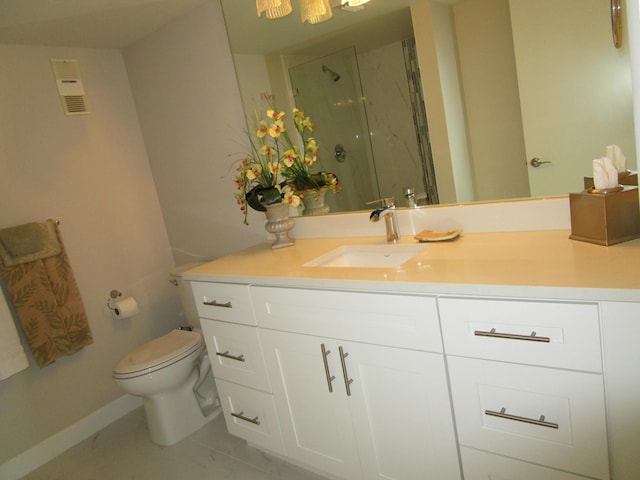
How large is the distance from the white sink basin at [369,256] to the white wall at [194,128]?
0.73 metres

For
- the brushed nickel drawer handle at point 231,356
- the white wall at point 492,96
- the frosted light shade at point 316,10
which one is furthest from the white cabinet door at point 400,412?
the frosted light shade at point 316,10

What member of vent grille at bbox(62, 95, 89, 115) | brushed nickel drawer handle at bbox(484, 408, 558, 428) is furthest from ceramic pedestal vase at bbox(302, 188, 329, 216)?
vent grille at bbox(62, 95, 89, 115)

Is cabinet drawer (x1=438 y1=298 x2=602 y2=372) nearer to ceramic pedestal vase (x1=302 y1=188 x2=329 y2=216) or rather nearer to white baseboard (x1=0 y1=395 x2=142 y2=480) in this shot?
ceramic pedestal vase (x1=302 y1=188 x2=329 y2=216)

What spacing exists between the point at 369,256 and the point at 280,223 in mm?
495

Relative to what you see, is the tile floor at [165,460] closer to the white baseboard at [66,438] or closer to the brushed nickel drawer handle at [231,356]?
the white baseboard at [66,438]

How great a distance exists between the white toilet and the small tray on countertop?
1367 mm

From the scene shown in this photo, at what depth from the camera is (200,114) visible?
2.46 metres

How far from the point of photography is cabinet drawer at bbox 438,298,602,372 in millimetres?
971

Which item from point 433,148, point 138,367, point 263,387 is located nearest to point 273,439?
point 263,387

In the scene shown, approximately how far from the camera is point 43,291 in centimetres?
225

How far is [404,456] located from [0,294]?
6.62 feet

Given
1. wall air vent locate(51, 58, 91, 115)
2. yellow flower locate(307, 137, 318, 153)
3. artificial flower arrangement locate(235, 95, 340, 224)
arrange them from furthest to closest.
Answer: wall air vent locate(51, 58, 91, 115), yellow flower locate(307, 137, 318, 153), artificial flower arrangement locate(235, 95, 340, 224)

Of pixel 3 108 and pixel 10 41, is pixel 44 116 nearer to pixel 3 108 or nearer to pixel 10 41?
pixel 3 108

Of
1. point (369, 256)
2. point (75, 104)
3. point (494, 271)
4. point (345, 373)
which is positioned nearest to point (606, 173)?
point (494, 271)
